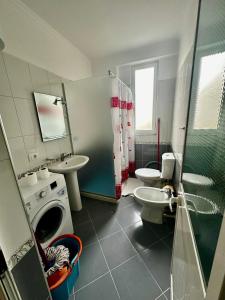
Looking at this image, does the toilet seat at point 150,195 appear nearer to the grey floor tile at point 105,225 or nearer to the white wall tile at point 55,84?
the grey floor tile at point 105,225

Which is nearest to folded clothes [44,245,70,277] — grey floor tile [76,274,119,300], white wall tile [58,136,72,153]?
grey floor tile [76,274,119,300]

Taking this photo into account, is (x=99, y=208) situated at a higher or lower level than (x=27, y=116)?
lower

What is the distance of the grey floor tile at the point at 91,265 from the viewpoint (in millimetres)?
1174

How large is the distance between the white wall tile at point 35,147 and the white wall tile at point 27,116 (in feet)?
0.23

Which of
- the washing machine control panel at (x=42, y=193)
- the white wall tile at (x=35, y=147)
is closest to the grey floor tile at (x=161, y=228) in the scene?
the washing machine control panel at (x=42, y=193)

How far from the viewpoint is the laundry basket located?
3.03 feet

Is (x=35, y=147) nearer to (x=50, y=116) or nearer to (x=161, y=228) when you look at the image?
(x=50, y=116)

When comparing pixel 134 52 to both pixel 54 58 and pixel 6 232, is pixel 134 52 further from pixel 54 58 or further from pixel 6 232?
pixel 6 232

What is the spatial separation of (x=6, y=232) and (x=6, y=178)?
0.18m

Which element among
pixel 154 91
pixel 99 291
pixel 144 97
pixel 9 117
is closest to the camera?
pixel 99 291

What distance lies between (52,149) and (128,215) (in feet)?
4.82

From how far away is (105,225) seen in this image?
5.70ft

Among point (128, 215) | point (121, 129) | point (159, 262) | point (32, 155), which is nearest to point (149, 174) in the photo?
point (128, 215)

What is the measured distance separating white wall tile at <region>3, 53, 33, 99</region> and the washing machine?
3.19ft
